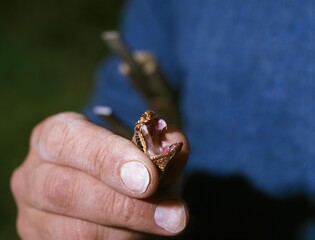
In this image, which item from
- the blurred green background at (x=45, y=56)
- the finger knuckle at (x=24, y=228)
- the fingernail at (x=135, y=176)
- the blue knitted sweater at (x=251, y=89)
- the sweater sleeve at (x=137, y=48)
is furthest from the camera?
the blurred green background at (x=45, y=56)

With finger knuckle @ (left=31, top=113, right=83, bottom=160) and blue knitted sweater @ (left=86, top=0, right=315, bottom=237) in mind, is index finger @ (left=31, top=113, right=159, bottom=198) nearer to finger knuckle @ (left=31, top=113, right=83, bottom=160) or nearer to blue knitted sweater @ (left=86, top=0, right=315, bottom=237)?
finger knuckle @ (left=31, top=113, right=83, bottom=160)

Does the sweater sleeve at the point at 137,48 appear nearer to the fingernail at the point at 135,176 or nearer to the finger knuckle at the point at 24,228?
the finger knuckle at the point at 24,228

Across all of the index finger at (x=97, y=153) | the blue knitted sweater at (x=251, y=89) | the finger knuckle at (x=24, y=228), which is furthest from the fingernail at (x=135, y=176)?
the blue knitted sweater at (x=251, y=89)

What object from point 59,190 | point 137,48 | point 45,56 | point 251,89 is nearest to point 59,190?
point 59,190

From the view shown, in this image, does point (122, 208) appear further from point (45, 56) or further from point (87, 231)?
point (45, 56)

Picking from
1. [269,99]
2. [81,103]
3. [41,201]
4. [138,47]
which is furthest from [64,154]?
[81,103]

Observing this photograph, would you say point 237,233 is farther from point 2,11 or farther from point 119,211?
point 2,11
